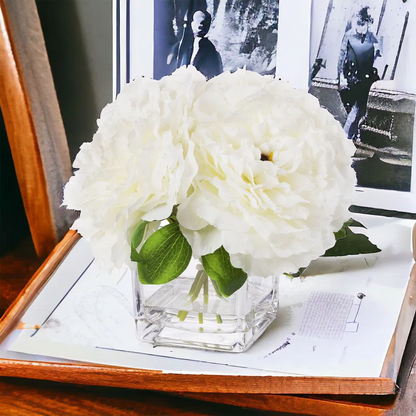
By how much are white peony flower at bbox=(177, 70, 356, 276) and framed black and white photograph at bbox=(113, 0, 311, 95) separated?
303mm


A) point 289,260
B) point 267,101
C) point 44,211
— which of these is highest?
point 267,101

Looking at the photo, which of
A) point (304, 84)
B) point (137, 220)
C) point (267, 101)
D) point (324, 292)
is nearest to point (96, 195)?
point (137, 220)

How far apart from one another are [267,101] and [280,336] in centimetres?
22

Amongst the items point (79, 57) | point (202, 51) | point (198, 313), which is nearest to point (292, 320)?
point (198, 313)

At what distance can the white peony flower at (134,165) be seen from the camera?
45cm

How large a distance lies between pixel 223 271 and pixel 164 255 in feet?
0.15

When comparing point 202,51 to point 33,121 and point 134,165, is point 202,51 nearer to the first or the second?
point 33,121

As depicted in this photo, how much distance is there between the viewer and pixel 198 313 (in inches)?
21.5

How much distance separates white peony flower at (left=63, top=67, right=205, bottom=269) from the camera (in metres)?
0.45

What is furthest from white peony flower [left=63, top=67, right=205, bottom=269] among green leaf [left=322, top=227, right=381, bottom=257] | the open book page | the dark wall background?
the dark wall background

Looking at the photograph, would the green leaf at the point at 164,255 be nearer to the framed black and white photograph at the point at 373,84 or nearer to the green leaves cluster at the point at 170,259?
the green leaves cluster at the point at 170,259

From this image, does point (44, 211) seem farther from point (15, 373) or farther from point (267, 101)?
point (267, 101)

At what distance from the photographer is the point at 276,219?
444mm

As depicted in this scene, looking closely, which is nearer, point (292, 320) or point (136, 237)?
point (136, 237)
